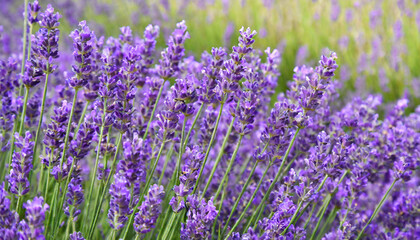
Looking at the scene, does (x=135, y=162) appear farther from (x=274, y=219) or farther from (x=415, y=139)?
(x=415, y=139)

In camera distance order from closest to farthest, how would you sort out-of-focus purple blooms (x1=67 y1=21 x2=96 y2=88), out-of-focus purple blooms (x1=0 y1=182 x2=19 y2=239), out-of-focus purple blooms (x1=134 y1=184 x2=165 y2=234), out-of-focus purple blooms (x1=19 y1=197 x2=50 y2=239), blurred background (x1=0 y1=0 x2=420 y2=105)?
out-of-focus purple blooms (x1=19 y1=197 x2=50 y2=239)
out-of-focus purple blooms (x1=0 y1=182 x2=19 y2=239)
out-of-focus purple blooms (x1=134 y1=184 x2=165 y2=234)
out-of-focus purple blooms (x1=67 y1=21 x2=96 y2=88)
blurred background (x1=0 y1=0 x2=420 y2=105)

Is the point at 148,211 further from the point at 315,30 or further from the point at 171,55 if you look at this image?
the point at 315,30

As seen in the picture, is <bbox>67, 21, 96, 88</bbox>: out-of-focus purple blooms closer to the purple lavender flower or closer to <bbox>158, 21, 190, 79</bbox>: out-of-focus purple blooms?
<bbox>158, 21, 190, 79</bbox>: out-of-focus purple blooms

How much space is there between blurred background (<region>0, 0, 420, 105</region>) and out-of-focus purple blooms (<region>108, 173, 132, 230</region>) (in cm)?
339

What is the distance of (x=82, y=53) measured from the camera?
4.73 ft

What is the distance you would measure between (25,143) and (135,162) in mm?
330

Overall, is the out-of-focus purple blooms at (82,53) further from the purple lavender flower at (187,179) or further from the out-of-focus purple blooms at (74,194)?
the purple lavender flower at (187,179)

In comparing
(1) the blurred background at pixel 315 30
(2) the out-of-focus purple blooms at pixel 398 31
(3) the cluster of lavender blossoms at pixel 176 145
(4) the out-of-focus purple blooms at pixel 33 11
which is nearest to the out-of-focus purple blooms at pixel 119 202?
(3) the cluster of lavender blossoms at pixel 176 145

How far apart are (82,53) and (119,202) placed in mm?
496

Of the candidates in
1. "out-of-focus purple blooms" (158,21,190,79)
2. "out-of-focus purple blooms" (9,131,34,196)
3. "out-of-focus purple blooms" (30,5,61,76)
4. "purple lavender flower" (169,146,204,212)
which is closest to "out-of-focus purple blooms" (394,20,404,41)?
"out-of-focus purple blooms" (158,21,190,79)

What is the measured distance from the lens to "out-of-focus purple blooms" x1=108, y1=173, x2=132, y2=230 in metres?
1.26

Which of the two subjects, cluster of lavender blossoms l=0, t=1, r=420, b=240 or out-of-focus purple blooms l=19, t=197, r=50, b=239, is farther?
cluster of lavender blossoms l=0, t=1, r=420, b=240

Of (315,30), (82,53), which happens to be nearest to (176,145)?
(82,53)

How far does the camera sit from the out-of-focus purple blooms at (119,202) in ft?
4.14
